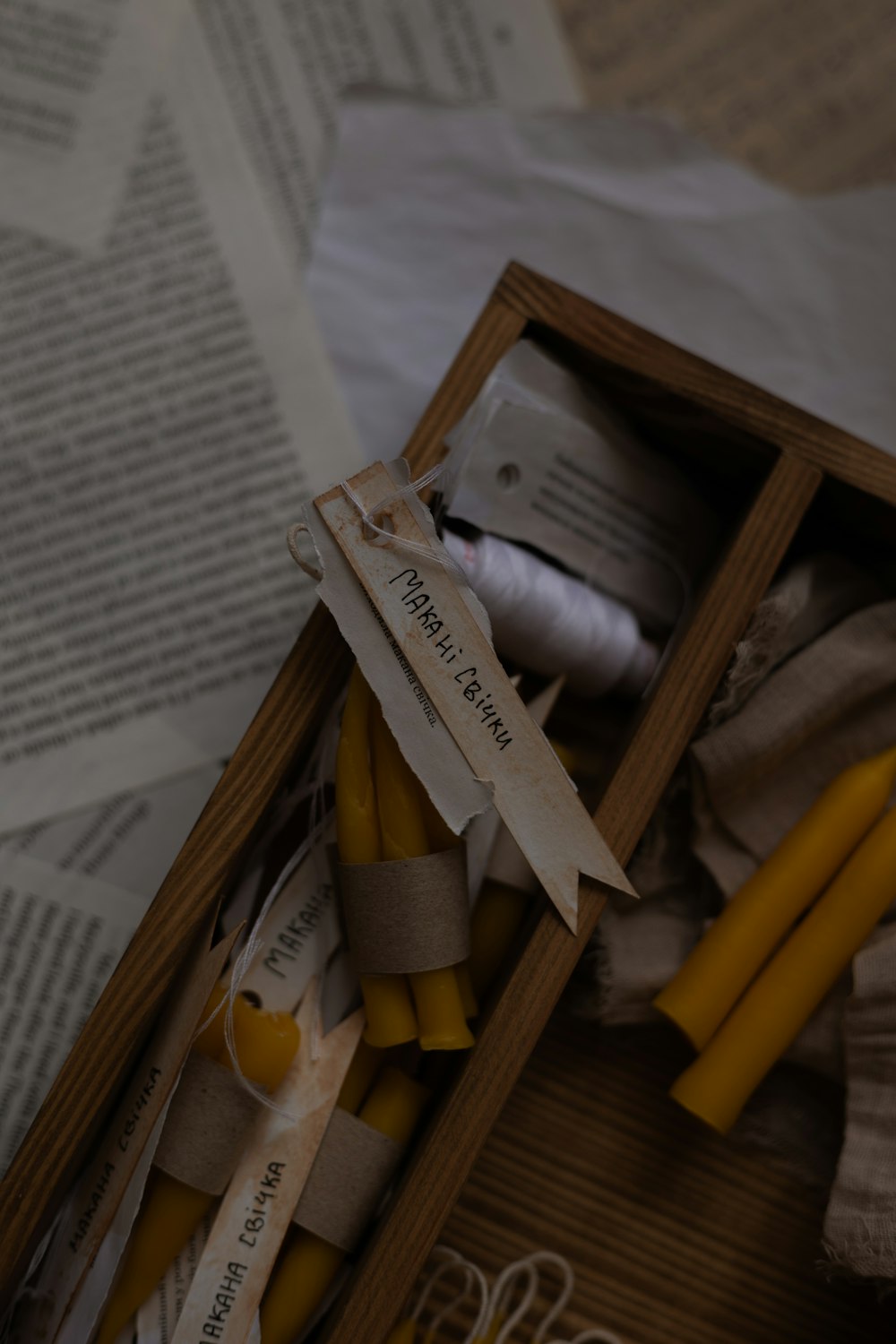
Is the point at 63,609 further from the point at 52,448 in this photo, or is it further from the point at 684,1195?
the point at 684,1195

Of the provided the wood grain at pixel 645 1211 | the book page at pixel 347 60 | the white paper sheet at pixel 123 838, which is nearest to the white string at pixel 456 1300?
the wood grain at pixel 645 1211

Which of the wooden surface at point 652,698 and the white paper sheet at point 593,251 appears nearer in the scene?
the wooden surface at point 652,698

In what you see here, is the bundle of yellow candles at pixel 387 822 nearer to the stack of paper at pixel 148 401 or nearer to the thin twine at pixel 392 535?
the thin twine at pixel 392 535

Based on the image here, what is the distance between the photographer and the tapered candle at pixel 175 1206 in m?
0.34

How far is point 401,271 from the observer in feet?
1.78

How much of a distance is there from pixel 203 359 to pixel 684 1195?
454mm

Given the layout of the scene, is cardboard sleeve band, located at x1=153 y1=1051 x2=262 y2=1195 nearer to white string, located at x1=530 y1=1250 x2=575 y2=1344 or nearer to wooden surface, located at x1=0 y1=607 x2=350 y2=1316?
wooden surface, located at x1=0 y1=607 x2=350 y2=1316

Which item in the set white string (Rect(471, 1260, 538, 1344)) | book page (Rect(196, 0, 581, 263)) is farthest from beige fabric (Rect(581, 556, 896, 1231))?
book page (Rect(196, 0, 581, 263))

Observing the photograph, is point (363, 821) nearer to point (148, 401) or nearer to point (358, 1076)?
point (358, 1076)

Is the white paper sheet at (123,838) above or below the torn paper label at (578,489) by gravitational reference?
below

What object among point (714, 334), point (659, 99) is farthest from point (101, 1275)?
point (659, 99)

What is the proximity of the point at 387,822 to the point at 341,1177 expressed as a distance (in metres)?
0.12

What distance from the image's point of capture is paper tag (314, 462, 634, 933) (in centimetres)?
32

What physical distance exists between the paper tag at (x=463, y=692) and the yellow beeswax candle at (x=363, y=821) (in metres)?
0.02
